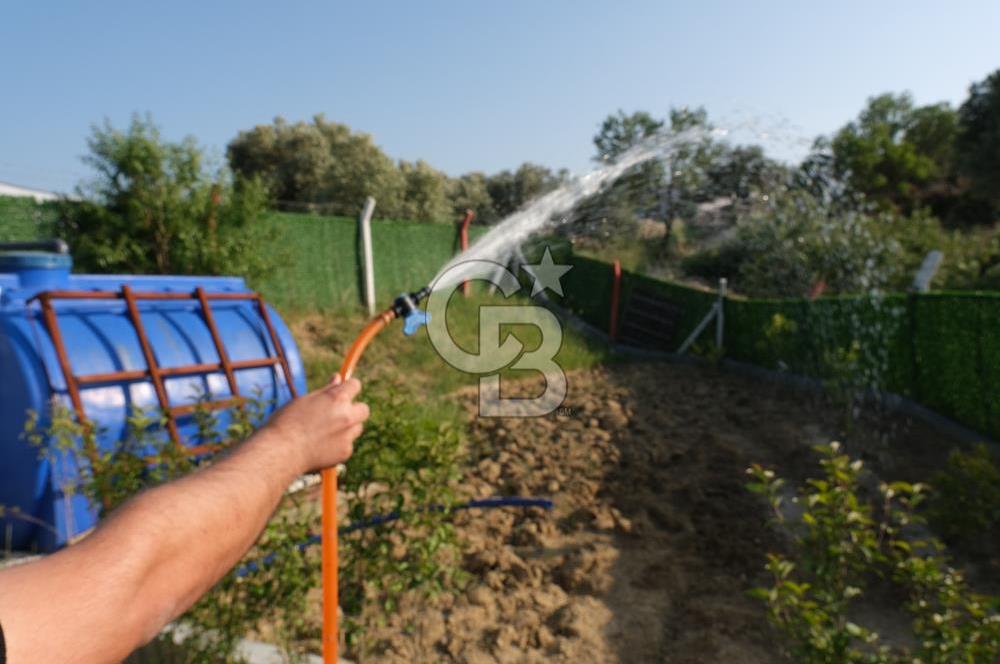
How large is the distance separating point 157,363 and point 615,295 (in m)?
9.70

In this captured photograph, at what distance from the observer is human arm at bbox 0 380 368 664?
0.81 meters

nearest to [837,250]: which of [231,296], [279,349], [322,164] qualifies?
[279,349]

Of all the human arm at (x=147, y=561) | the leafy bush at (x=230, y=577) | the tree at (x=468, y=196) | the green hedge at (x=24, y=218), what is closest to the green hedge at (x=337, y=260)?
the green hedge at (x=24, y=218)

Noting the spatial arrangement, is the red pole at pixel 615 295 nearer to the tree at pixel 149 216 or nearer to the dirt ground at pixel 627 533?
the dirt ground at pixel 627 533

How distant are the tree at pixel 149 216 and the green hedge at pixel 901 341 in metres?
8.06

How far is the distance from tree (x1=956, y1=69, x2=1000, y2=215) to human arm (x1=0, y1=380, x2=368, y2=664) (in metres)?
22.0

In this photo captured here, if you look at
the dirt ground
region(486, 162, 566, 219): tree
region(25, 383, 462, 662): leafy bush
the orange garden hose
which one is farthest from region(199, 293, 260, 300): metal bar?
region(486, 162, 566, 219): tree

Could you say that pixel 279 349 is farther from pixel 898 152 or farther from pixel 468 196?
pixel 898 152

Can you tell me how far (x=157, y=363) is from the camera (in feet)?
15.7

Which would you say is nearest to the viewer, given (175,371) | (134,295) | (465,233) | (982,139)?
(175,371)

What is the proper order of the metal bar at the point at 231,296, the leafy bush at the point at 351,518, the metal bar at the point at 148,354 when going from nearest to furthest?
the leafy bush at the point at 351,518 < the metal bar at the point at 148,354 < the metal bar at the point at 231,296

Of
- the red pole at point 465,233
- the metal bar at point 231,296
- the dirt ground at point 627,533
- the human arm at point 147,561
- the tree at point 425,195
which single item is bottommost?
the dirt ground at point 627,533

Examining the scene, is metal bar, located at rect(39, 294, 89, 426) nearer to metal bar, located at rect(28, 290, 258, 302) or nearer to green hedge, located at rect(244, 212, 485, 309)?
metal bar, located at rect(28, 290, 258, 302)

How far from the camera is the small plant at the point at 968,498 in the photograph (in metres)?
4.43
